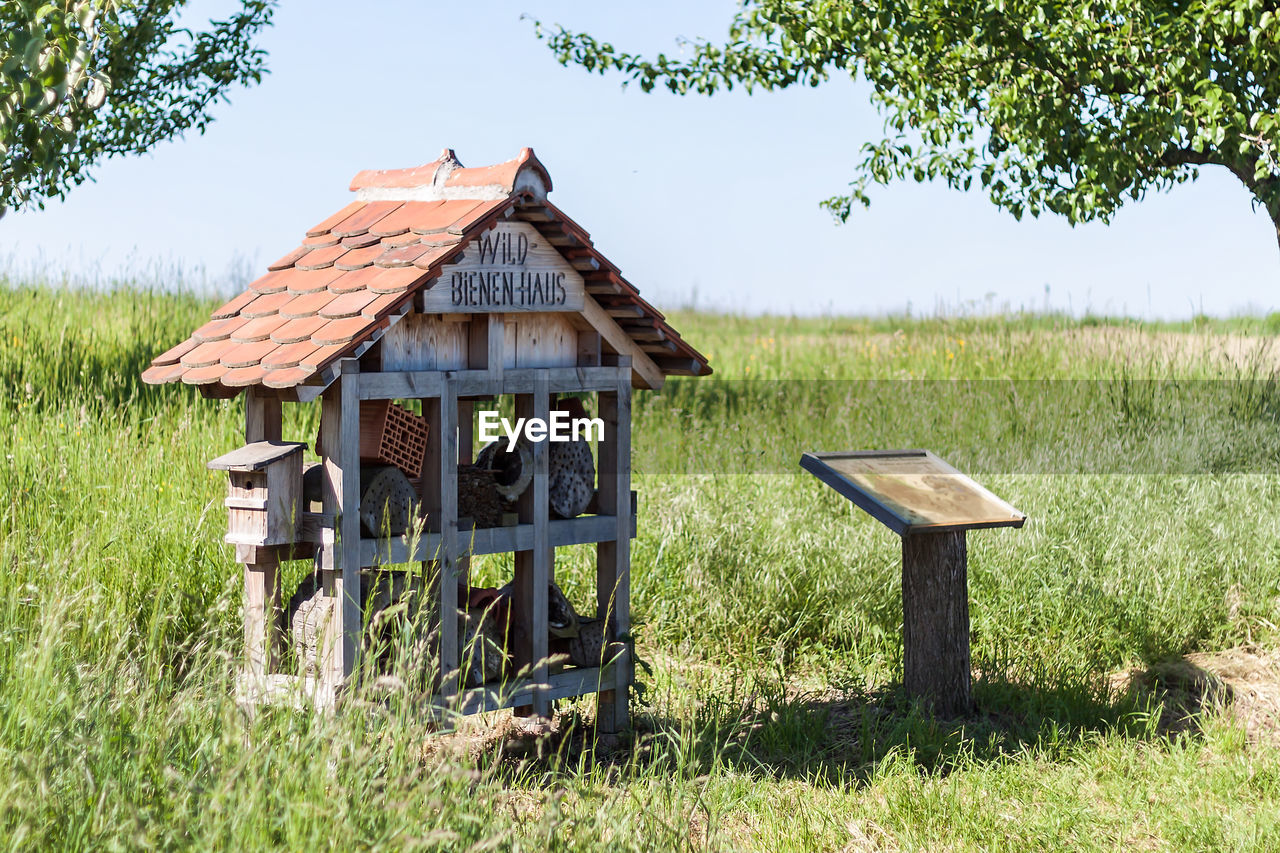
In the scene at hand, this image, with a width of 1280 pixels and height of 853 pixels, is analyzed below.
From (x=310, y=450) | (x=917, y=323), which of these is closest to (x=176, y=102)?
(x=310, y=450)

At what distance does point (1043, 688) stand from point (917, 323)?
1184cm

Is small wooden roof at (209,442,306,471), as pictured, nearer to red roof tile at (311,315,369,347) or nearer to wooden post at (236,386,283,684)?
wooden post at (236,386,283,684)

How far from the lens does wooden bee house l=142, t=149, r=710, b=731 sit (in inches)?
162

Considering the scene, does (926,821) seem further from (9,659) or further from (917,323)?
(917,323)

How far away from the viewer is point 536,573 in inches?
185

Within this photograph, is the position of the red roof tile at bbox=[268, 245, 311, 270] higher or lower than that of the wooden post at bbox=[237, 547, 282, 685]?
higher

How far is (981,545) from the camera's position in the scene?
6941mm

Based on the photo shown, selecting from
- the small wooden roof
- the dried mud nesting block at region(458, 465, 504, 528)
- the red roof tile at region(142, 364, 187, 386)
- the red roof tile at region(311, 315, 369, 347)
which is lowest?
the dried mud nesting block at region(458, 465, 504, 528)

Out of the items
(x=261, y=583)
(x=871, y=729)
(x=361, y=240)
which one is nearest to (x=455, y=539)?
(x=261, y=583)

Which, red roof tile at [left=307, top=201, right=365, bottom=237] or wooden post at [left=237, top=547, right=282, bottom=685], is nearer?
wooden post at [left=237, top=547, right=282, bottom=685]

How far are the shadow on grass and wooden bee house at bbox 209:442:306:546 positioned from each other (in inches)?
48.5

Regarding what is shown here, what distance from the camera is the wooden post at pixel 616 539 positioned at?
4.92 metres

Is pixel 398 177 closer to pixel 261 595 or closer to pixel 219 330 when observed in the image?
pixel 219 330
